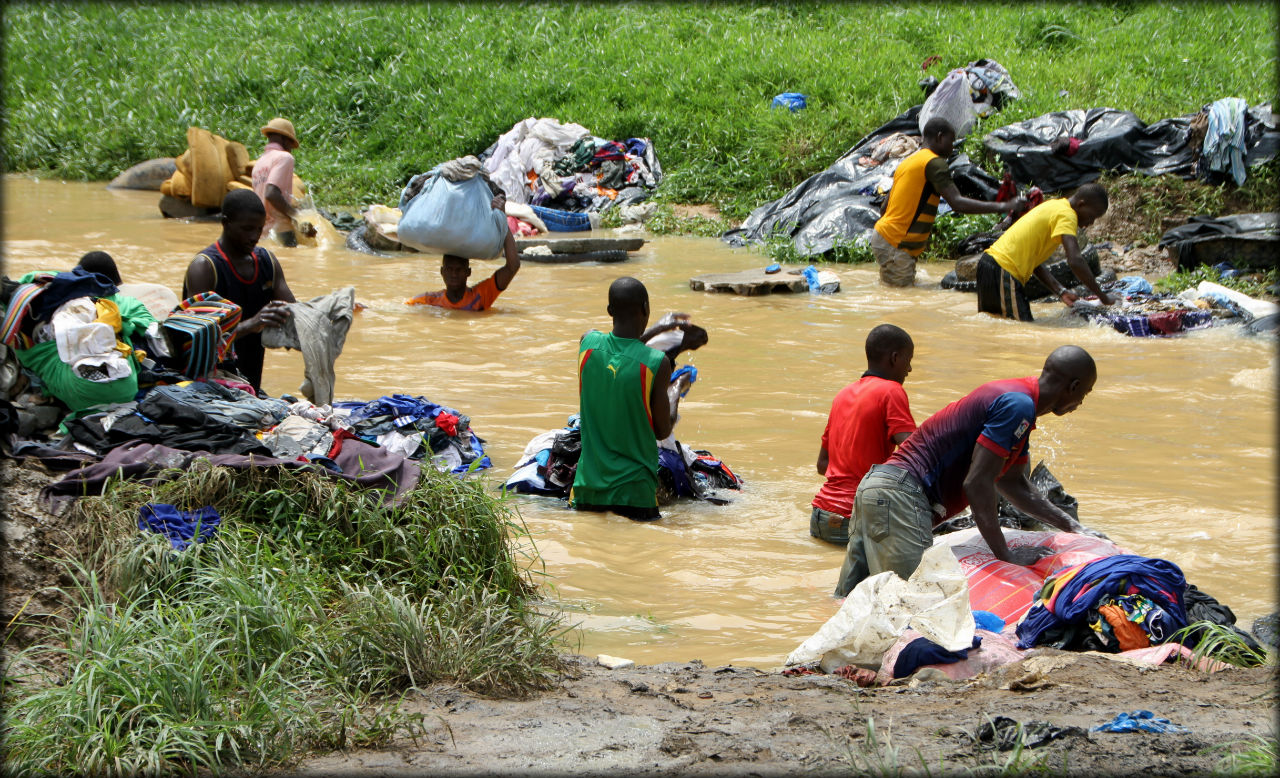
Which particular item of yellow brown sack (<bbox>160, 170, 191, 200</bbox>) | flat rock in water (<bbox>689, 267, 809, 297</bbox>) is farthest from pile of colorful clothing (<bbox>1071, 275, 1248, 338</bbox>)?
yellow brown sack (<bbox>160, 170, 191, 200</bbox>)

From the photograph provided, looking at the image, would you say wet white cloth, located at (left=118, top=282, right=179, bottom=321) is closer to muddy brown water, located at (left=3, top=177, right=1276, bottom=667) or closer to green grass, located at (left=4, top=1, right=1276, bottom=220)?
muddy brown water, located at (left=3, top=177, right=1276, bottom=667)

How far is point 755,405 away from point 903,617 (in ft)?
11.9

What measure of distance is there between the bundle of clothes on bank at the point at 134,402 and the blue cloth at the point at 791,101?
11.6 meters

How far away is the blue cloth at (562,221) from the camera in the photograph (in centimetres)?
1452

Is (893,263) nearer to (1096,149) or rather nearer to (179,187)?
(1096,149)

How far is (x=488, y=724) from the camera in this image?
120 inches

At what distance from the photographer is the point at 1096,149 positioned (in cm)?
1186

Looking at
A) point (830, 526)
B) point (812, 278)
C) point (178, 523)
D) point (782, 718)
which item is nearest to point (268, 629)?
point (178, 523)

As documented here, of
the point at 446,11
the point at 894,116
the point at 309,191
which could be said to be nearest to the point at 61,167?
the point at 309,191

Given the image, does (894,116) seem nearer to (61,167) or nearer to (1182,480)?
(1182,480)

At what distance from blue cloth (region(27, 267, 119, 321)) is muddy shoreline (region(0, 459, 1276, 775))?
1.30 metres

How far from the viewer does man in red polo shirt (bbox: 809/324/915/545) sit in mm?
4781

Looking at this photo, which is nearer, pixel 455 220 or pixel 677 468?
pixel 677 468

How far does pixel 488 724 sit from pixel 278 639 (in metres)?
0.68
